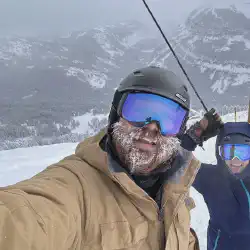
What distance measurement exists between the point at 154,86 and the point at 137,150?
43cm

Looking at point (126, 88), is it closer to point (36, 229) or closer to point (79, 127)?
point (36, 229)

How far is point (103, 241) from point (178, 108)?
1.00m

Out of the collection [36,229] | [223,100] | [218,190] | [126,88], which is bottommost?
[223,100]

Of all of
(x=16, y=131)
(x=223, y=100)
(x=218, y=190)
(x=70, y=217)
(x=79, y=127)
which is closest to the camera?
(x=70, y=217)

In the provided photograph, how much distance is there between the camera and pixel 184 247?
1.61 meters

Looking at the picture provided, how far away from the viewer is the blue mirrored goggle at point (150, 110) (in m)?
1.75

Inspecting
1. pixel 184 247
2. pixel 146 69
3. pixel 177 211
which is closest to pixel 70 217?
pixel 177 211

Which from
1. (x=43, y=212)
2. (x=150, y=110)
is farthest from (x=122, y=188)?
(x=150, y=110)

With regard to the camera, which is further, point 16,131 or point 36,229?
point 16,131

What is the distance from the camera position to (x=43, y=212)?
1.02 meters

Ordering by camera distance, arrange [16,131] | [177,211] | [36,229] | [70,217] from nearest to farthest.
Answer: [36,229], [70,217], [177,211], [16,131]

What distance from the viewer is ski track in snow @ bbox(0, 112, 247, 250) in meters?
5.66

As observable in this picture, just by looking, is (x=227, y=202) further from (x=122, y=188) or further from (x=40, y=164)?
(x=40, y=164)

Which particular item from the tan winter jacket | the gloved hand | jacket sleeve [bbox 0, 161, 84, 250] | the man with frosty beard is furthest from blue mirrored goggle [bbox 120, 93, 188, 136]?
the gloved hand
